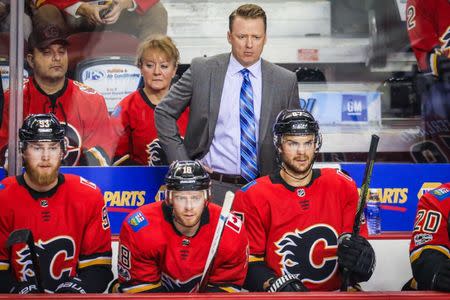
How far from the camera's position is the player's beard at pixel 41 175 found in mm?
3607

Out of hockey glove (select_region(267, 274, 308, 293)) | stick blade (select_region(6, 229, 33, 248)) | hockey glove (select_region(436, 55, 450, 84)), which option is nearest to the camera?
stick blade (select_region(6, 229, 33, 248))

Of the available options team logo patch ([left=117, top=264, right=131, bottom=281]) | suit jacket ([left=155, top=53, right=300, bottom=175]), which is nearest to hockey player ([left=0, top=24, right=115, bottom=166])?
suit jacket ([left=155, top=53, right=300, bottom=175])

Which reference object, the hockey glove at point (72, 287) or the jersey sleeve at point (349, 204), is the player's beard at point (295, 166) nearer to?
the jersey sleeve at point (349, 204)

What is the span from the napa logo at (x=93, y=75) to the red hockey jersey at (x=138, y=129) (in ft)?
0.60

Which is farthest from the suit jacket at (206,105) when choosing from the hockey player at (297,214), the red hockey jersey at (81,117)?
the red hockey jersey at (81,117)

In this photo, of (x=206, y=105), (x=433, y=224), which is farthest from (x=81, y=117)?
(x=433, y=224)

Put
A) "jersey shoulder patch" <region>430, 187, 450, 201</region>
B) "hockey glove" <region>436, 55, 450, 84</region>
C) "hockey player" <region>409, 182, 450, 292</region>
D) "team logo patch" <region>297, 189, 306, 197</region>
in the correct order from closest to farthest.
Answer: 1. "hockey player" <region>409, 182, 450, 292</region>
2. "jersey shoulder patch" <region>430, 187, 450, 201</region>
3. "team logo patch" <region>297, 189, 306, 197</region>
4. "hockey glove" <region>436, 55, 450, 84</region>

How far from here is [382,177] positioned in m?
4.41

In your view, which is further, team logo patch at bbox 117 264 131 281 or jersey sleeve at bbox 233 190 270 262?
jersey sleeve at bbox 233 190 270 262

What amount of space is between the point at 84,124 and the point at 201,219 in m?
1.26

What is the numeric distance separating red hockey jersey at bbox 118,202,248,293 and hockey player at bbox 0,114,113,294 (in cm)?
20

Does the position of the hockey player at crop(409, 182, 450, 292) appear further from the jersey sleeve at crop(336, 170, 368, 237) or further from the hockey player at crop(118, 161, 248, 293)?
the hockey player at crop(118, 161, 248, 293)

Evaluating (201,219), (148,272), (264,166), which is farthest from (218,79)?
(148,272)

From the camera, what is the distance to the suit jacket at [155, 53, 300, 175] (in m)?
3.98
